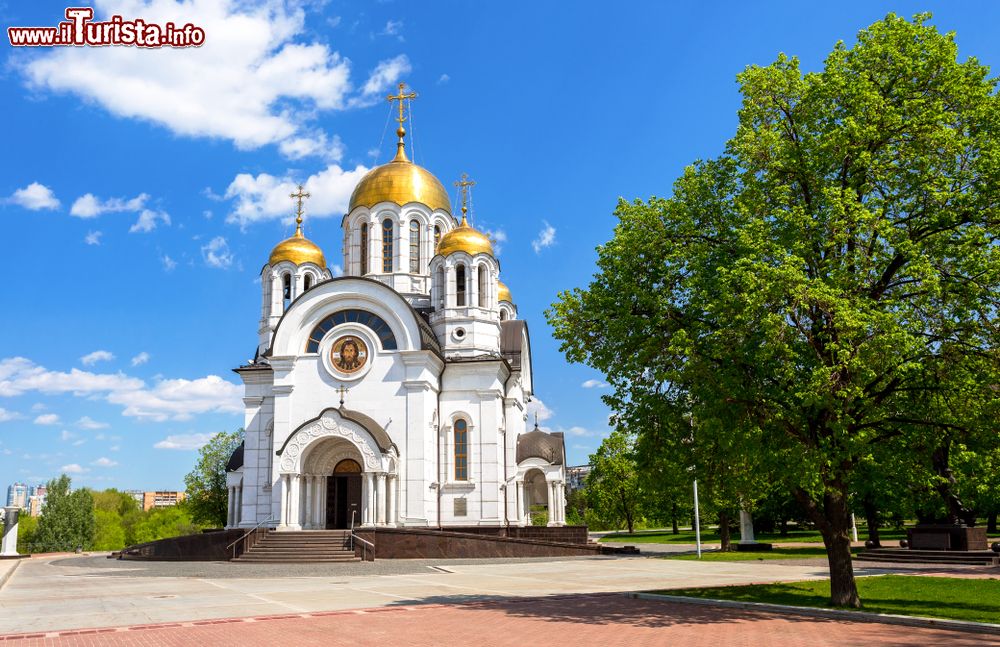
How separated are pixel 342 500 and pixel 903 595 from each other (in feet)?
74.9

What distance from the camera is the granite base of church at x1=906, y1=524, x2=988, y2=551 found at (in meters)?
25.9

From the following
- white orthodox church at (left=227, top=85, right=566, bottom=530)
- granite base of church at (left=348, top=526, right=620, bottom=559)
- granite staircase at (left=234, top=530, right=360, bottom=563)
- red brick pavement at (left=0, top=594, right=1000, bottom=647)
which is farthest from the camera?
white orthodox church at (left=227, top=85, right=566, bottom=530)

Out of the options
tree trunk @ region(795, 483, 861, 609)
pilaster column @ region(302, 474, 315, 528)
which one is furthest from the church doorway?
tree trunk @ region(795, 483, 861, 609)

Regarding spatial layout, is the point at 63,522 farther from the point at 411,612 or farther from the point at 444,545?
the point at 411,612

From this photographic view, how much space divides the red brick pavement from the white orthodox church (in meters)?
18.2

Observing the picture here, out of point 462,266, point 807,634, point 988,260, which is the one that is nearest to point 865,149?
point 988,260

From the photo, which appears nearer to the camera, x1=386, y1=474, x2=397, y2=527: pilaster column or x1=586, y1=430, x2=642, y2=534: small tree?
x1=386, y1=474, x2=397, y2=527: pilaster column

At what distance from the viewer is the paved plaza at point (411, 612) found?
11.0 m

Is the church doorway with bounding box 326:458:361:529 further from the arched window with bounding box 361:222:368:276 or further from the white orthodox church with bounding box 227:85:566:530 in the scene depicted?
the arched window with bounding box 361:222:368:276

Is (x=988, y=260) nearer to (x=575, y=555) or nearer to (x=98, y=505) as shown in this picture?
(x=575, y=555)

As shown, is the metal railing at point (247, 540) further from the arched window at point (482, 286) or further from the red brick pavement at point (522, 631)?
the red brick pavement at point (522, 631)

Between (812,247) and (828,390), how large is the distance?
9.18 feet

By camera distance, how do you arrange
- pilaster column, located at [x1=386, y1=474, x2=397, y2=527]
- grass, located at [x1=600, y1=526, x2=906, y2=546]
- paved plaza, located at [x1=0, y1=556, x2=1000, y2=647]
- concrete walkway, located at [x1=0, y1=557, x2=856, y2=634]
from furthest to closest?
grass, located at [x1=600, y1=526, x2=906, y2=546] → pilaster column, located at [x1=386, y1=474, x2=397, y2=527] → concrete walkway, located at [x1=0, y1=557, x2=856, y2=634] → paved plaza, located at [x1=0, y1=556, x2=1000, y2=647]

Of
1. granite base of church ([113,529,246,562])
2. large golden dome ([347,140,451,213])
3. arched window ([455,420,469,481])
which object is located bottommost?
granite base of church ([113,529,246,562])
